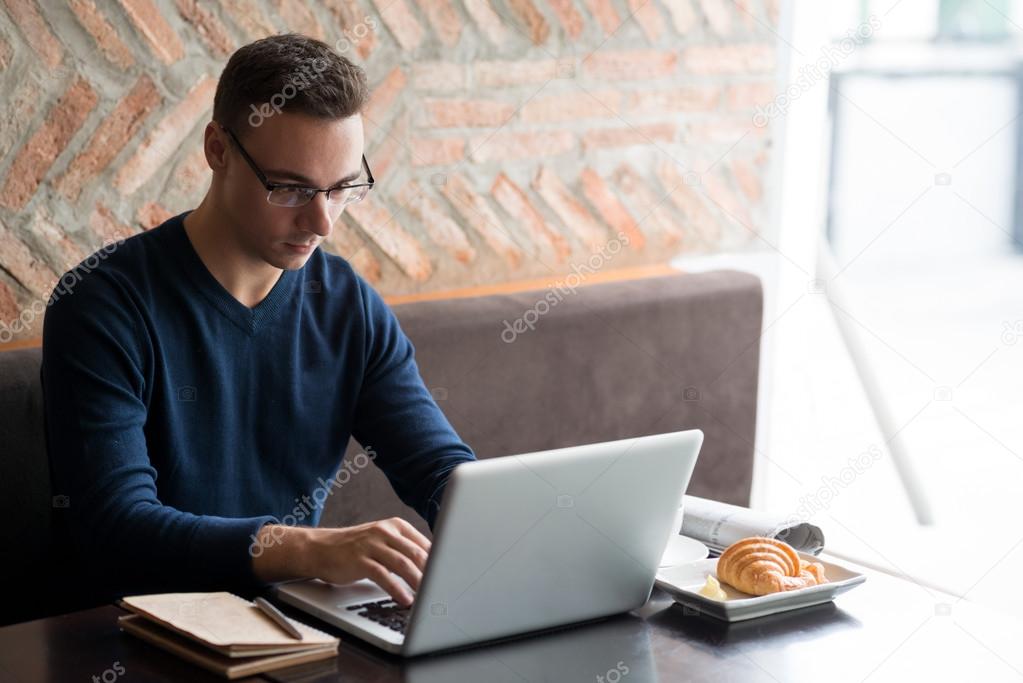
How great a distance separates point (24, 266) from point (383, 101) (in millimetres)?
661

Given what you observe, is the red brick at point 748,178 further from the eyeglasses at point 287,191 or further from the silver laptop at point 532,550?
the silver laptop at point 532,550

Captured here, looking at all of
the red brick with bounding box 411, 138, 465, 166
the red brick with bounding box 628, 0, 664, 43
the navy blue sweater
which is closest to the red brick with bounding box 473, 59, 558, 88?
the red brick with bounding box 411, 138, 465, 166

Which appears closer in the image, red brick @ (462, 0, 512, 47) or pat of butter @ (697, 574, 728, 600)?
pat of butter @ (697, 574, 728, 600)

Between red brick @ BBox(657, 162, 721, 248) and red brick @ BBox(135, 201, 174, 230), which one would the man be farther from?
red brick @ BBox(657, 162, 721, 248)

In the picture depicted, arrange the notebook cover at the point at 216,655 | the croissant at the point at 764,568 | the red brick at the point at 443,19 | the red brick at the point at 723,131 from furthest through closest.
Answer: the red brick at the point at 723,131 → the red brick at the point at 443,19 → the croissant at the point at 764,568 → the notebook cover at the point at 216,655

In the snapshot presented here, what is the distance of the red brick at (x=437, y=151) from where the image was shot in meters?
2.17

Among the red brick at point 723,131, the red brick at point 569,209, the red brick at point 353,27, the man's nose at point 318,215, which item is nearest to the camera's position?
the man's nose at point 318,215

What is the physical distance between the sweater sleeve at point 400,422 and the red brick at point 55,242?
434mm

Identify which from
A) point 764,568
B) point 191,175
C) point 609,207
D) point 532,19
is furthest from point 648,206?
point 764,568

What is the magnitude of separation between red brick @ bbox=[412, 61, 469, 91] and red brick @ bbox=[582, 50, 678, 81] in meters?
0.29

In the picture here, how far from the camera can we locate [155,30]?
6.09 ft

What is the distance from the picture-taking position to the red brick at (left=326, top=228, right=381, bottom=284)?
2100 millimetres

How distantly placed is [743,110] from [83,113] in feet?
4.60

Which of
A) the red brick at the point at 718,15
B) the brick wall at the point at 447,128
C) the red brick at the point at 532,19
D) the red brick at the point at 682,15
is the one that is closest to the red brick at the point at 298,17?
the brick wall at the point at 447,128
